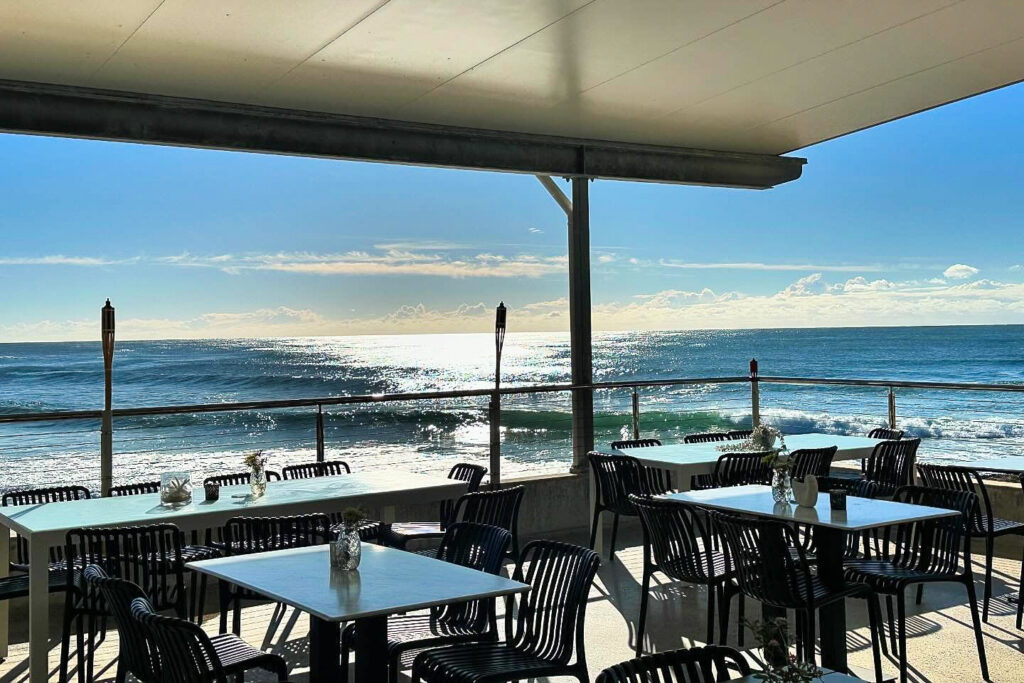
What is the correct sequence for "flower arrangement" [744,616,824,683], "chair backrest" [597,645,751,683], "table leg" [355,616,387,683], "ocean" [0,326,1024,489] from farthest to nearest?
1. "ocean" [0,326,1024,489]
2. "table leg" [355,616,387,683]
3. "chair backrest" [597,645,751,683]
4. "flower arrangement" [744,616,824,683]

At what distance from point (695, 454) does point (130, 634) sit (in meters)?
4.50

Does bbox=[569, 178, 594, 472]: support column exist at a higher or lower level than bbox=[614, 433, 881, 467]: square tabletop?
higher

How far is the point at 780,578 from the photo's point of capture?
4387mm

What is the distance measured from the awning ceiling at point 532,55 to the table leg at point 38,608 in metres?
2.27

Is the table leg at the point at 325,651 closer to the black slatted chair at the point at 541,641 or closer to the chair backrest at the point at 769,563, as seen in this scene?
the black slatted chair at the point at 541,641

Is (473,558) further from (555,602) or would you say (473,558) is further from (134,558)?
(134,558)

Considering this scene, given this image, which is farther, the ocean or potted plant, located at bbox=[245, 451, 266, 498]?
the ocean

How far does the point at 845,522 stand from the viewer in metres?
4.50

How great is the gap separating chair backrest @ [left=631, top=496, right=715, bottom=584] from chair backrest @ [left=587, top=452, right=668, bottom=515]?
184 centimetres

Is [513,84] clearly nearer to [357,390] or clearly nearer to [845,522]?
[845,522]

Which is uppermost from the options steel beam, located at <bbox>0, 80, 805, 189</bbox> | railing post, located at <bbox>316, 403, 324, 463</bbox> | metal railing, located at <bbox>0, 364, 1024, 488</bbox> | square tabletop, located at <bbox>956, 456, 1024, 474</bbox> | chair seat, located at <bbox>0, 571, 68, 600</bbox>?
steel beam, located at <bbox>0, 80, 805, 189</bbox>

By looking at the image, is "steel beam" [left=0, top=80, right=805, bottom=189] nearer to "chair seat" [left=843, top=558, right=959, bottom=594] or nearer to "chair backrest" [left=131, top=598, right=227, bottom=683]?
"chair backrest" [left=131, top=598, right=227, bottom=683]

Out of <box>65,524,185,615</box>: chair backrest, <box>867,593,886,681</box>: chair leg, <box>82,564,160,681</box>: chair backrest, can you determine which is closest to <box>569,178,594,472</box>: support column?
<box>867,593,886,681</box>: chair leg

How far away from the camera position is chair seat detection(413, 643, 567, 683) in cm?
338
